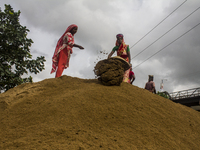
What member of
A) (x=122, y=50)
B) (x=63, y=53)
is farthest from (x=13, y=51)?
(x=122, y=50)

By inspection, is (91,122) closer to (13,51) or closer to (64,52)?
(64,52)

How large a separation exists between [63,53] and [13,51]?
2.40 m

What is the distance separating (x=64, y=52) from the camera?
234 inches

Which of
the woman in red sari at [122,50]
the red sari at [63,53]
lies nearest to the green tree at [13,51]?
the red sari at [63,53]

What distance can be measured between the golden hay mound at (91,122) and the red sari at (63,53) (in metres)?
1.50

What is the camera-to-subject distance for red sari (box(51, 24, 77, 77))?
19.1ft

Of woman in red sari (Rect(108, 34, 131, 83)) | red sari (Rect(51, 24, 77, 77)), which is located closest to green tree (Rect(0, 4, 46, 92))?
red sari (Rect(51, 24, 77, 77))

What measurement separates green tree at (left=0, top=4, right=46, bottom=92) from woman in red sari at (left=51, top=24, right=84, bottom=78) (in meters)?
1.75

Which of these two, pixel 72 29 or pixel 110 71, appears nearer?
pixel 110 71

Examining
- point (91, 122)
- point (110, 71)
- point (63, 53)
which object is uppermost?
point (63, 53)

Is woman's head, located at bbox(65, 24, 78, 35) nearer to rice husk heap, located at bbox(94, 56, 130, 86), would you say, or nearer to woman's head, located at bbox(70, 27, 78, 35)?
woman's head, located at bbox(70, 27, 78, 35)

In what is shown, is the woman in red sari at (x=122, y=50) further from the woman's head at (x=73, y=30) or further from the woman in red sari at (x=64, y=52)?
the woman's head at (x=73, y=30)

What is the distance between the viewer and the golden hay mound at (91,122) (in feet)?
7.93

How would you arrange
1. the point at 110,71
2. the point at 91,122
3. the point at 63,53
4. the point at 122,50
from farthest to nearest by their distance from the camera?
the point at 63,53 < the point at 122,50 < the point at 110,71 < the point at 91,122
